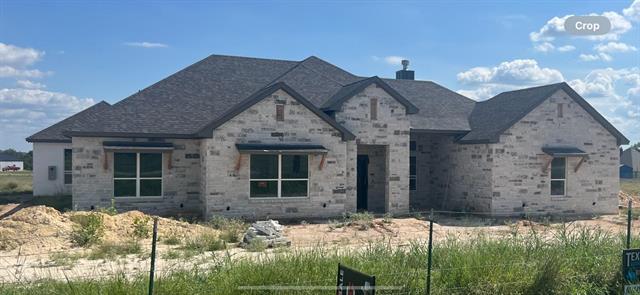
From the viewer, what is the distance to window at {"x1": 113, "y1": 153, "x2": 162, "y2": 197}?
60.4 ft

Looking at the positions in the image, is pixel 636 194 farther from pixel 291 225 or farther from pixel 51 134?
pixel 51 134

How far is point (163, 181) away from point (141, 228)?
4.69m

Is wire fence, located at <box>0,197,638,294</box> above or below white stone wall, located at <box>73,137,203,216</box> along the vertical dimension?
below

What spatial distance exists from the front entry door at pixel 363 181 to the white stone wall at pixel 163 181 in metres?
6.61

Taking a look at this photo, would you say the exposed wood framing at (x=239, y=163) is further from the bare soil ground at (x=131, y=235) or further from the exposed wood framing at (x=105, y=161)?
the exposed wood framing at (x=105, y=161)

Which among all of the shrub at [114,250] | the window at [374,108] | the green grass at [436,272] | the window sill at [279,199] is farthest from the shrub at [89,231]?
the window at [374,108]

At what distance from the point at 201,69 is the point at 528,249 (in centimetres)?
1724

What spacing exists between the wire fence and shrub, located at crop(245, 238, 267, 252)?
131 mm

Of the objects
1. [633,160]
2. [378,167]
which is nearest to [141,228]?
[378,167]

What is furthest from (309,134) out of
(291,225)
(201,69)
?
(201,69)

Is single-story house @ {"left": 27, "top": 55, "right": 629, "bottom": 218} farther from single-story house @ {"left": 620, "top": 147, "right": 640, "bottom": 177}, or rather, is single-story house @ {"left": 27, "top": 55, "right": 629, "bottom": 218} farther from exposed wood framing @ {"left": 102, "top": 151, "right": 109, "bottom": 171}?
single-story house @ {"left": 620, "top": 147, "right": 640, "bottom": 177}

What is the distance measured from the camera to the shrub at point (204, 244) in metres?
12.5

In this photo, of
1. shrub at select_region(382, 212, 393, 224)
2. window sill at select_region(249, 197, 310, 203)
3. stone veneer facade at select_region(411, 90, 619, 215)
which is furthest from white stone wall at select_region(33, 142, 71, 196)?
stone veneer facade at select_region(411, 90, 619, 215)

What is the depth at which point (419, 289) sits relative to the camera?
26.1 ft
